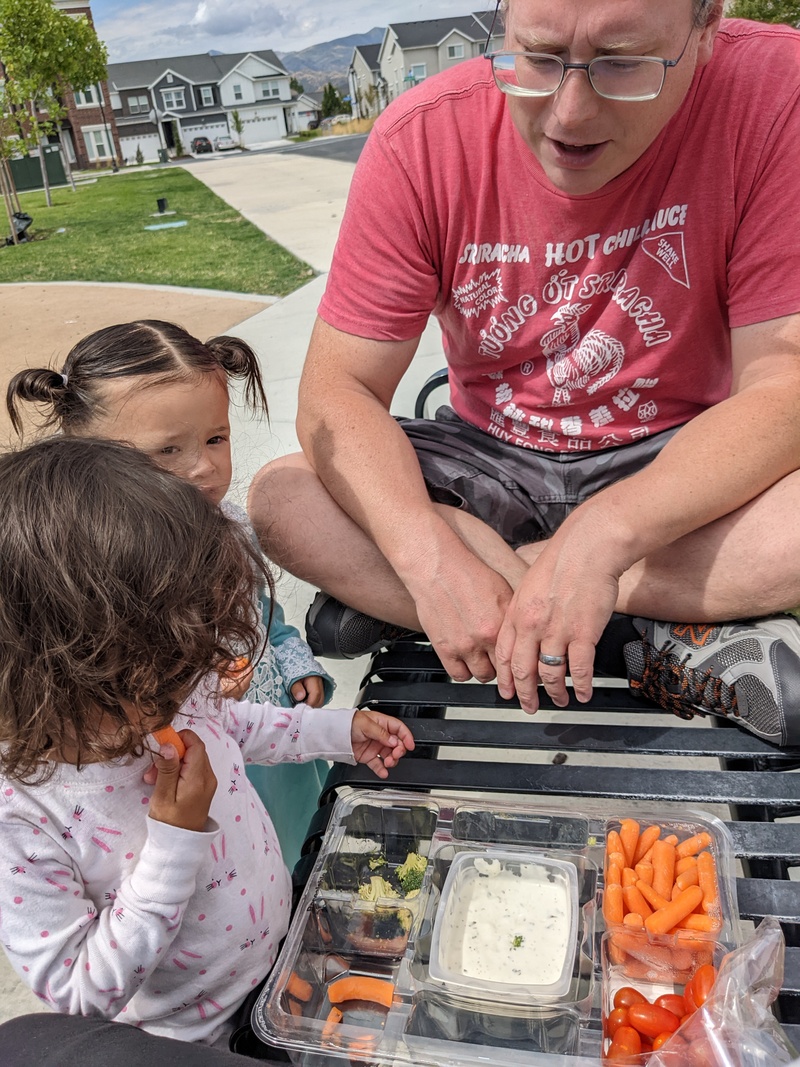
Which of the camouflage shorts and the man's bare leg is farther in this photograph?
the camouflage shorts

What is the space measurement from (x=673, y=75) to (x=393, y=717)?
1.12 meters

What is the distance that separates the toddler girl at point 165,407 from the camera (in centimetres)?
156

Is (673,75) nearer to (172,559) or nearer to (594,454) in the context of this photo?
(594,454)

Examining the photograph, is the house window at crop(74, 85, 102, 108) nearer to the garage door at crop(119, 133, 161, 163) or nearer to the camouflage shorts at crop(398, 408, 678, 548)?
the garage door at crop(119, 133, 161, 163)

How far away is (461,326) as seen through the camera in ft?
6.37

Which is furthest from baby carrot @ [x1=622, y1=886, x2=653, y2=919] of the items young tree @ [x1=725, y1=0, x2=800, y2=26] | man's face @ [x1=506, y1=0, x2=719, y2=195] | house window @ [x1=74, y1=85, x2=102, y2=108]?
house window @ [x1=74, y1=85, x2=102, y2=108]

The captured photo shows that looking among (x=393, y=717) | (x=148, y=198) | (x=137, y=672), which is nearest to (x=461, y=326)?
(x=393, y=717)

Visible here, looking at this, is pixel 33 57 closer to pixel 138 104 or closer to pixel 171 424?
pixel 171 424

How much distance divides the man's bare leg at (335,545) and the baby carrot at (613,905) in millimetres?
644

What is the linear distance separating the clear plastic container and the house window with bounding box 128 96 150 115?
72913 millimetres

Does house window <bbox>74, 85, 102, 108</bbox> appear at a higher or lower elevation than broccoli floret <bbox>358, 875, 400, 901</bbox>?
higher

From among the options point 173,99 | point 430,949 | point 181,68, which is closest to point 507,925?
point 430,949

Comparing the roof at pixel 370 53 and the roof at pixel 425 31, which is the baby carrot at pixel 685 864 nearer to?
the roof at pixel 425 31

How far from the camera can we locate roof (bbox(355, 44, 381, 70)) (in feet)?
214
